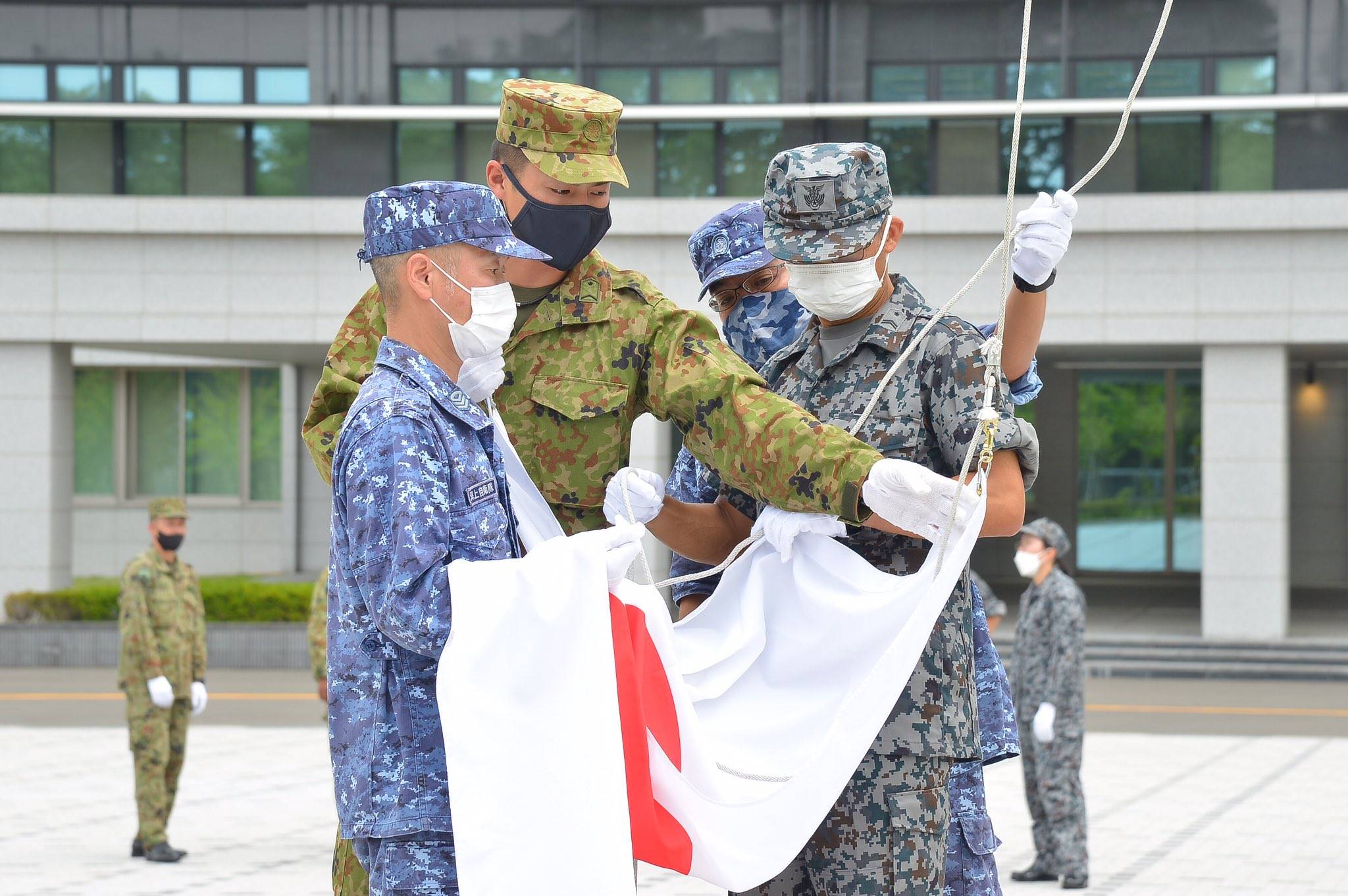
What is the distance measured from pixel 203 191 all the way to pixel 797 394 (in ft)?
63.4

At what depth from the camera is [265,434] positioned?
29109 mm

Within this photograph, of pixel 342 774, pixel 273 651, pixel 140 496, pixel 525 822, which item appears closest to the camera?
pixel 525 822

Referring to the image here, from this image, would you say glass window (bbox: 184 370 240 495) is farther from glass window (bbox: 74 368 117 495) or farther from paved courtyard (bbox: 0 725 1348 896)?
A: paved courtyard (bbox: 0 725 1348 896)

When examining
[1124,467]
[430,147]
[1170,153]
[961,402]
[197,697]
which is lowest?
[197,697]

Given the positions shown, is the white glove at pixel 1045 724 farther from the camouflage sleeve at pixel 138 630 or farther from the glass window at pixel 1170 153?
the glass window at pixel 1170 153

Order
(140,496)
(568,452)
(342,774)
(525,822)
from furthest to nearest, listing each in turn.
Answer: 1. (140,496)
2. (568,452)
3. (342,774)
4. (525,822)

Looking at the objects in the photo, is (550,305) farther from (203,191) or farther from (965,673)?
(203,191)

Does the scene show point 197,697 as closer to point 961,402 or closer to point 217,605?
point 961,402

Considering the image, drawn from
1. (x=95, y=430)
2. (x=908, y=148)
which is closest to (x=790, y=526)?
(x=908, y=148)

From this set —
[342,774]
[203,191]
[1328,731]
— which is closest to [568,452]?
[342,774]

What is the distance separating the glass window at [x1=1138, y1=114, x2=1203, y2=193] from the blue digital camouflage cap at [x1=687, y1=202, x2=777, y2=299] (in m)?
16.8

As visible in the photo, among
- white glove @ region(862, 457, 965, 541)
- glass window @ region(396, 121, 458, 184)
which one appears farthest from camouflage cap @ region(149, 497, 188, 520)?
glass window @ region(396, 121, 458, 184)

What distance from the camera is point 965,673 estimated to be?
3.17m

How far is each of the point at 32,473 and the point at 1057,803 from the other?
15.7 meters
